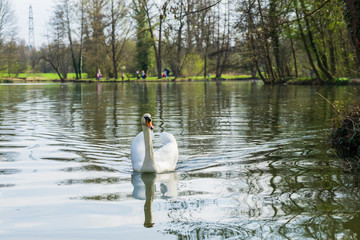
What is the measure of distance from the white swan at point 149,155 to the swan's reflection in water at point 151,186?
11 cm

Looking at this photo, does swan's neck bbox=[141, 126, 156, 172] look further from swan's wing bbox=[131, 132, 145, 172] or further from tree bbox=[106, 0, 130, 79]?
tree bbox=[106, 0, 130, 79]

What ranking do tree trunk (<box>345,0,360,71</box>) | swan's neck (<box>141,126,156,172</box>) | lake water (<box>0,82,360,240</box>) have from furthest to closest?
tree trunk (<box>345,0,360,71</box>) → swan's neck (<box>141,126,156,172</box>) → lake water (<box>0,82,360,240</box>)

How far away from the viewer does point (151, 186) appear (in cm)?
588

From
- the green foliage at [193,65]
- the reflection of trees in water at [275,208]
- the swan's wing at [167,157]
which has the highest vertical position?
the green foliage at [193,65]

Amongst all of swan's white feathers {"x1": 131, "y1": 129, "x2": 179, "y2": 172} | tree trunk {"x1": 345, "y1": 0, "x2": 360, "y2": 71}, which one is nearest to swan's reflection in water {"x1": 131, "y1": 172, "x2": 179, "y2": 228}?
swan's white feathers {"x1": 131, "y1": 129, "x2": 179, "y2": 172}

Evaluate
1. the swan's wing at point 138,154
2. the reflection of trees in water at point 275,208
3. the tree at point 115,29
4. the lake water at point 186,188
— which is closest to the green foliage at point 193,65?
the tree at point 115,29

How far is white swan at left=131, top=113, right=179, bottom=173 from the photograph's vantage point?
6.45 meters

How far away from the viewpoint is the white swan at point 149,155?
645 centimetres

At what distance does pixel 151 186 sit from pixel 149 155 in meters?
0.66

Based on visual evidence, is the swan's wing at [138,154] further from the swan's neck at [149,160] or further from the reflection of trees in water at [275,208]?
the reflection of trees in water at [275,208]

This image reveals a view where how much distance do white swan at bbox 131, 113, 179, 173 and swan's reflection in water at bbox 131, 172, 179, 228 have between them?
0.11 meters

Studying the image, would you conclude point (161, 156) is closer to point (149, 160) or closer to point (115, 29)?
point (149, 160)

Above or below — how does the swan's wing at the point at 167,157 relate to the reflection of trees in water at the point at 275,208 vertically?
above

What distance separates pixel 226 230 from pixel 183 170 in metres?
2.88
